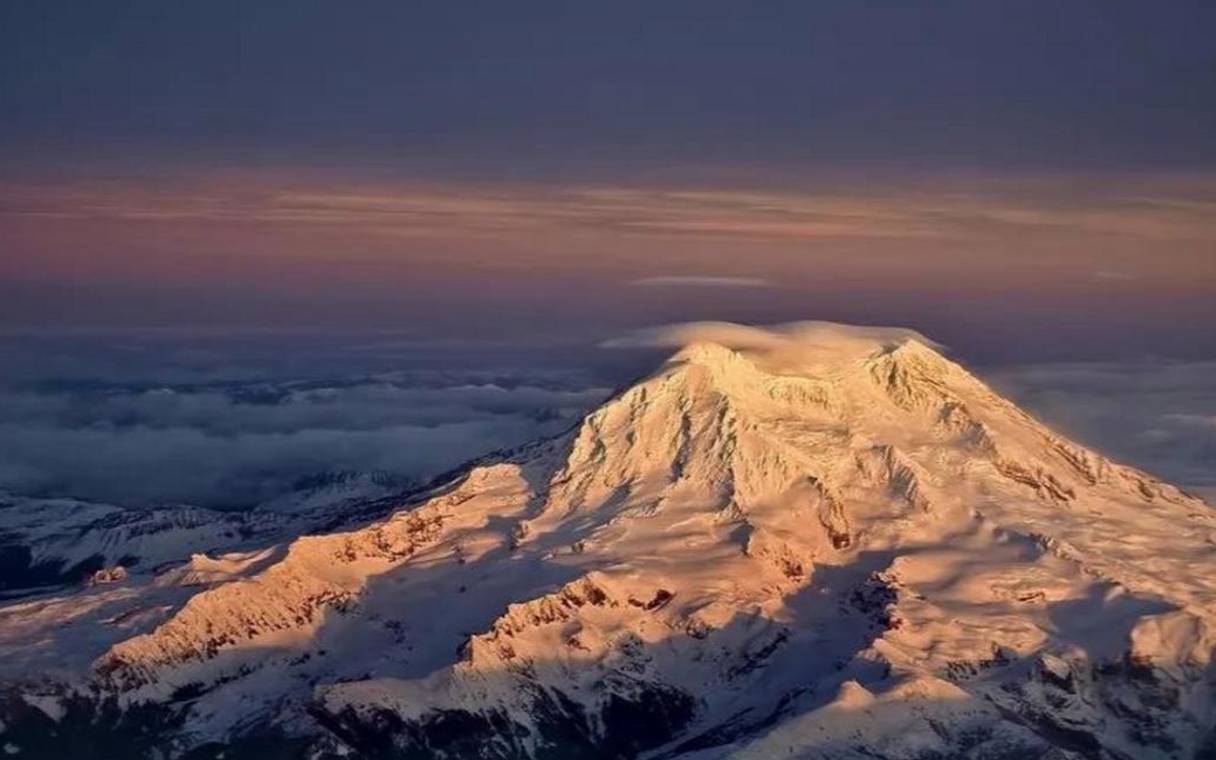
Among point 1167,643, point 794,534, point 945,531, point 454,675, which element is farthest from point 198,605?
point 1167,643

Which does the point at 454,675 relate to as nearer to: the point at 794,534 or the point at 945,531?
the point at 794,534

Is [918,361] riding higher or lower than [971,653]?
higher

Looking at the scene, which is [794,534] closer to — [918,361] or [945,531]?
[945,531]

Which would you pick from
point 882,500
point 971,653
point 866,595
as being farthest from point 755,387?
point 971,653

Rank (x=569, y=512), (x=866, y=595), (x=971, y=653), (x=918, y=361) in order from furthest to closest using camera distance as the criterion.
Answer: (x=918, y=361)
(x=569, y=512)
(x=866, y=595)
(x=971, y=653)

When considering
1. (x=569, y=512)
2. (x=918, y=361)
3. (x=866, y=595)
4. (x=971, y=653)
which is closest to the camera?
(x=971, y=653)

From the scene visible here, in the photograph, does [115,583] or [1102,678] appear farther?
[115,583]
